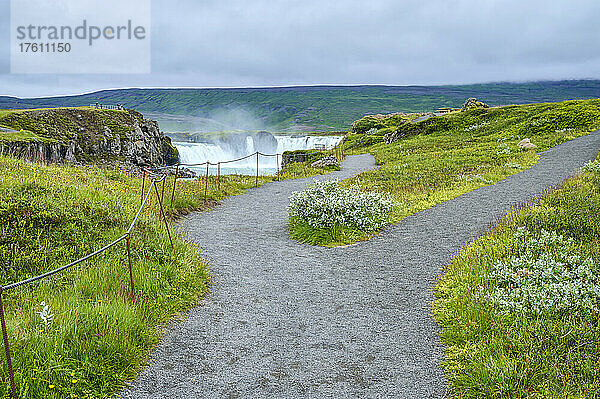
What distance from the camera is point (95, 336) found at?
514 cm

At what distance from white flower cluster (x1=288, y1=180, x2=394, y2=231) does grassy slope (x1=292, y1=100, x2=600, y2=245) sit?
0.42m

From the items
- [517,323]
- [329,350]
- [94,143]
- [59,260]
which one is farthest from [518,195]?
[94,143]

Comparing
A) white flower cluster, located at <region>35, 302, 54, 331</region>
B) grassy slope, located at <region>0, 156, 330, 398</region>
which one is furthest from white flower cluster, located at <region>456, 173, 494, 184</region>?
white flower cluster, located at <region>35, 302, 54, 331</region>

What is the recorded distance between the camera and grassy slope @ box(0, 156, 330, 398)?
15.1 feet

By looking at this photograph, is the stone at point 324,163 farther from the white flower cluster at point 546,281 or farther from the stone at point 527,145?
the white flower cluster at point 546,281

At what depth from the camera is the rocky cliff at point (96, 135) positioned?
52.1 metres

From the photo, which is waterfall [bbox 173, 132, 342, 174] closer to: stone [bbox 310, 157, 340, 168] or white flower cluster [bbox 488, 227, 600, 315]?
stone [bbox 310, 157, 340, 168]

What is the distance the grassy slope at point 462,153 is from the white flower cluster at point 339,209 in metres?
0.42

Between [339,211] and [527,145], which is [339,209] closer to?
[339,211]

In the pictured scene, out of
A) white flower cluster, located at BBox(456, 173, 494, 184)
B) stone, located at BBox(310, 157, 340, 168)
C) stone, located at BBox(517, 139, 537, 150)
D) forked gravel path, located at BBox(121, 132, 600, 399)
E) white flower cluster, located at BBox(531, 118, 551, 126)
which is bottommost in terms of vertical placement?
forked gravel path, located at BBox(121, 132, 600, 399)

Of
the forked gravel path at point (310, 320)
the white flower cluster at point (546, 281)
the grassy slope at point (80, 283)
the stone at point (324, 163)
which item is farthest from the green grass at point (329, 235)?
the stone at point (324, 163)

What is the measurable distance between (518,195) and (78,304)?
13.7m

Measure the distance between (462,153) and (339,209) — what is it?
1901 cm

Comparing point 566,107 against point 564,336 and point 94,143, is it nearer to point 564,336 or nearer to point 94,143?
point 564,336
